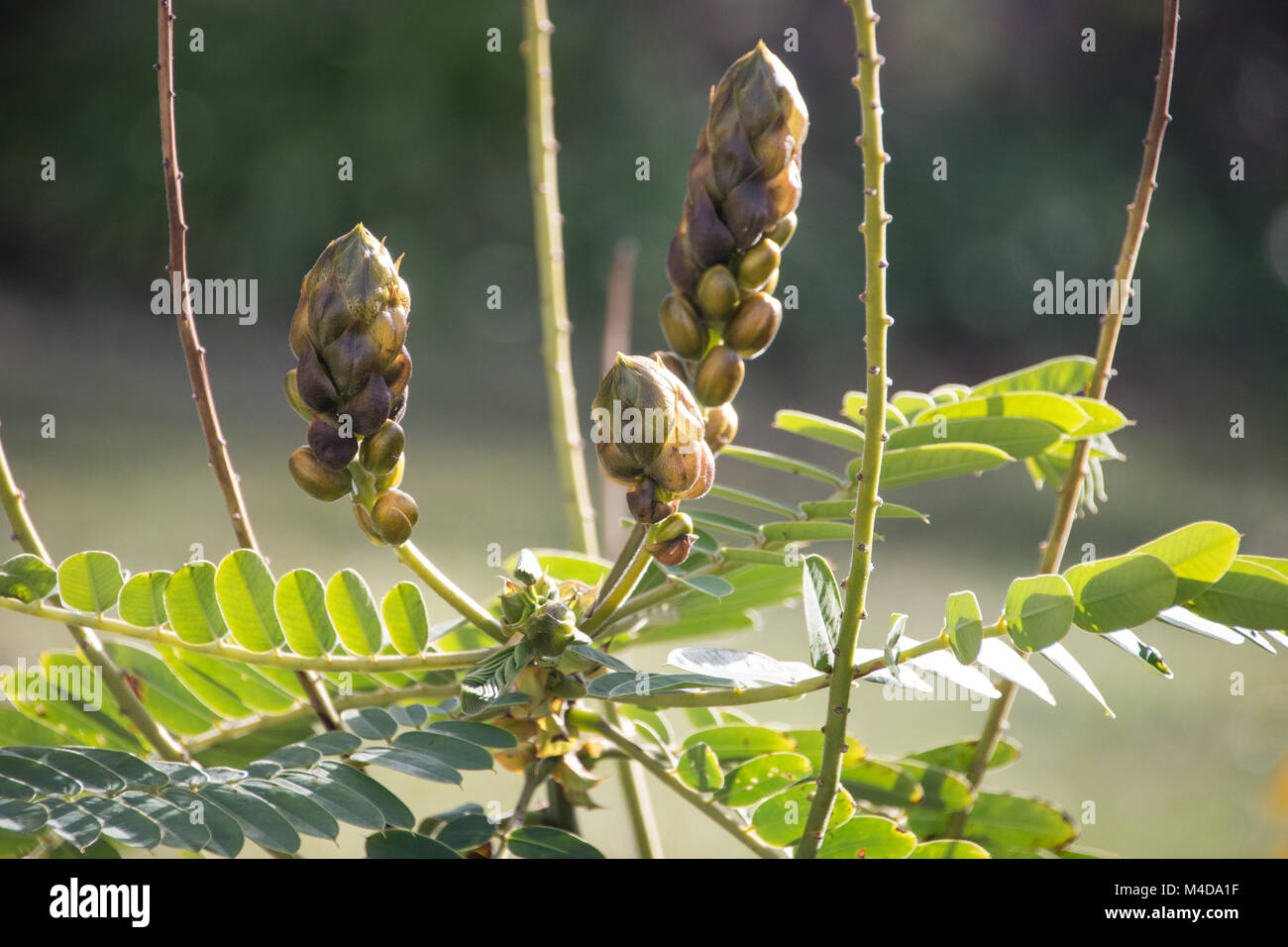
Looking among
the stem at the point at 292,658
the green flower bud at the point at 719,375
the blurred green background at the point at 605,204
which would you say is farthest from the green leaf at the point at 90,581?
the blurred green background at the point at 605,204

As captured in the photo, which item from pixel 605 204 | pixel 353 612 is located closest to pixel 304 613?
pixel 353 612

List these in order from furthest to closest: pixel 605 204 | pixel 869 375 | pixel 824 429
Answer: pixel 605 204
pixel 824 429
pixel 869 375

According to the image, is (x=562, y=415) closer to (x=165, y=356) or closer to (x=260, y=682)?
(x=260, y=682)

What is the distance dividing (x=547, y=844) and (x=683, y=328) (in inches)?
3.4

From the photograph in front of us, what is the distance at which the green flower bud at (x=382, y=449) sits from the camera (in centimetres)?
17

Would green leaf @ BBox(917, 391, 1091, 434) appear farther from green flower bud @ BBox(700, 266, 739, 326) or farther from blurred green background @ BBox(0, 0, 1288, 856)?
blurred green background @ BBox(0, 0, 1288, 856)

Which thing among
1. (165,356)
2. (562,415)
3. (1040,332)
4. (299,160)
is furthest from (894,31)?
(562,415)

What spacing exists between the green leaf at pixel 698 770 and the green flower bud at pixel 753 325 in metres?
0.07

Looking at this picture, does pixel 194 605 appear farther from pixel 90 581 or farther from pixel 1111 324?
pixel 1111 324

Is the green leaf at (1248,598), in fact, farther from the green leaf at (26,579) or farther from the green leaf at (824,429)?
the green leaf at (26,579)

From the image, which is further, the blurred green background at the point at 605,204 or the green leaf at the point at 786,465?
the blurred green background at the point at 605,204

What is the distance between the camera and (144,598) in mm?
198

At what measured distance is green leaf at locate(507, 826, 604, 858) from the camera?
0.18m
